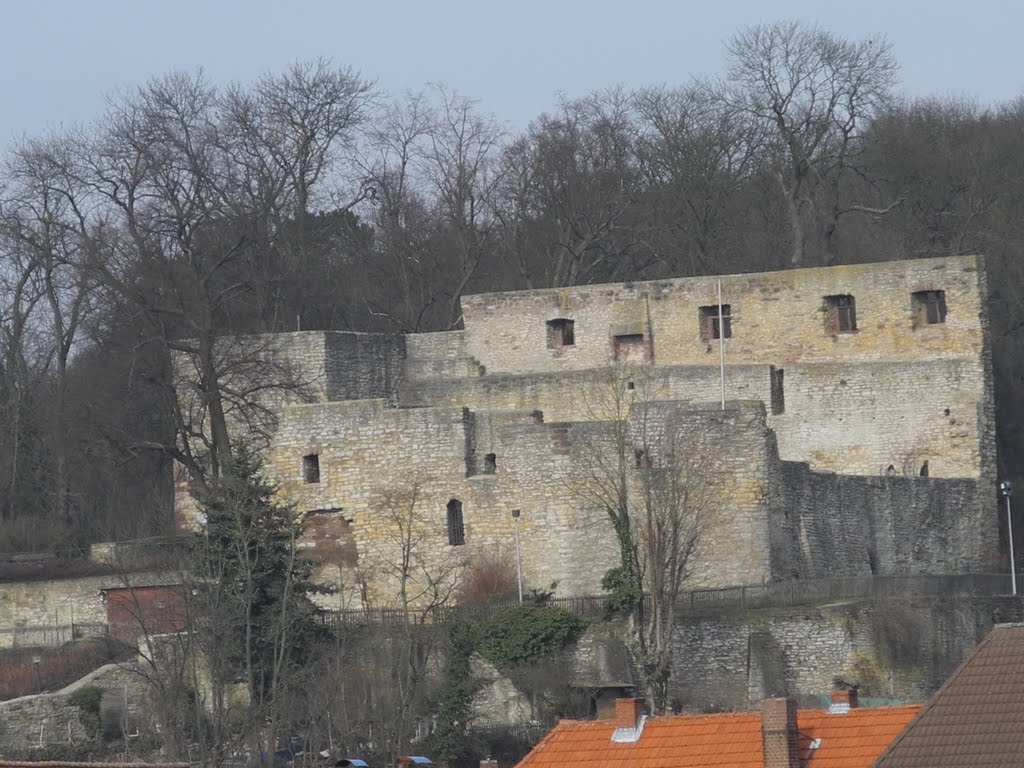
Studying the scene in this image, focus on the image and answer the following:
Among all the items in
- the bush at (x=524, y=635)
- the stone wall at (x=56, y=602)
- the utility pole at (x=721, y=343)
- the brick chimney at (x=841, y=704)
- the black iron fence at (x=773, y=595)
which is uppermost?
the utility pole at (x=721, y=343)

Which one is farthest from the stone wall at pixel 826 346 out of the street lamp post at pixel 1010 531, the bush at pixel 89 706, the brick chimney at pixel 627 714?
the brick chimney at pixel 627 714

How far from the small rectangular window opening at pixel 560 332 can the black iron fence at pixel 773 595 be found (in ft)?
26.0

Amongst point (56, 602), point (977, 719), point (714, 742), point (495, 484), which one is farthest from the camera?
point (56, 602)

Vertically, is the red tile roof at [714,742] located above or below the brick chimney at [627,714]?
below

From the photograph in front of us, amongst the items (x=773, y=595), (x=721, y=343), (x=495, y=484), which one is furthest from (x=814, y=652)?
(x=721, y=343)

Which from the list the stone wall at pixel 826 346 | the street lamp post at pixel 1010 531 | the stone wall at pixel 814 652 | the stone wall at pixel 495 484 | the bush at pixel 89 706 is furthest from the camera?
the stone wall at pixel 826 346

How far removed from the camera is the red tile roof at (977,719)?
1299 inches

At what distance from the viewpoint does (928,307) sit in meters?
53.2

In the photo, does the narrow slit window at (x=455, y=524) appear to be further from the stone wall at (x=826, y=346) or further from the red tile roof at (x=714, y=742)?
the red tile roof at (x=714, y=742)

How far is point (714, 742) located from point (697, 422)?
38.7 feet

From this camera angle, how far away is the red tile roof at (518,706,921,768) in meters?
35.8

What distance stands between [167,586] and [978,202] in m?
20.0

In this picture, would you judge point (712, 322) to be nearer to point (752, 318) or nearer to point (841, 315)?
point (752, 318)

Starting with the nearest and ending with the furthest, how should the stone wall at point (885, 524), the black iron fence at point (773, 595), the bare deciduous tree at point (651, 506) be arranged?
the bare deciduous tree at point (651, 506)
the black iron fence at point (773, 595)
the stone wall at point (885, 524)
